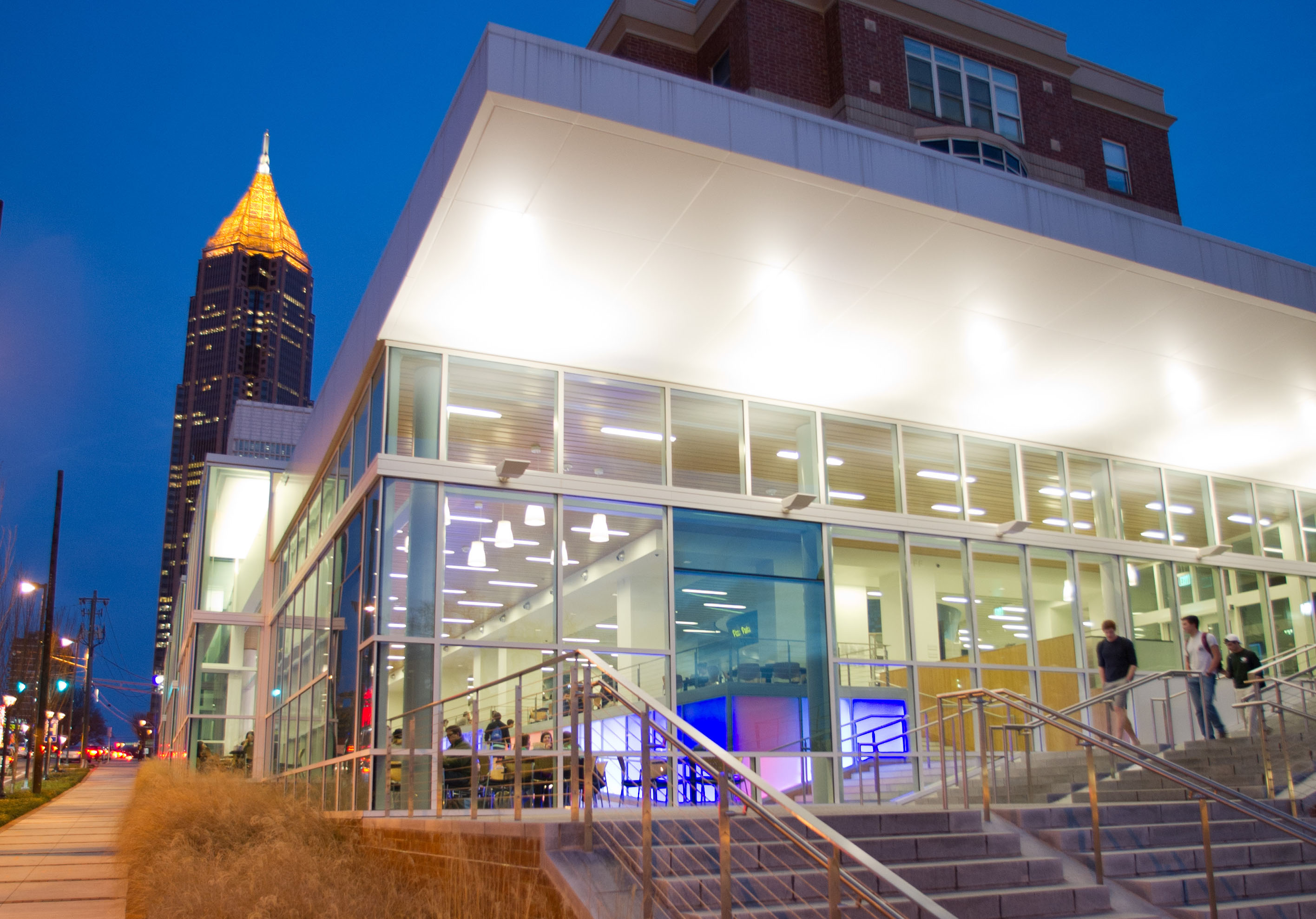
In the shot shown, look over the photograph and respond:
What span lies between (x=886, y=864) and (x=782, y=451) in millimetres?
8563

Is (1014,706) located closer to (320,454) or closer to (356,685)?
(356,685)

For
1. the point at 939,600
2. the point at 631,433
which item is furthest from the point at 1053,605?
the point at 631,433

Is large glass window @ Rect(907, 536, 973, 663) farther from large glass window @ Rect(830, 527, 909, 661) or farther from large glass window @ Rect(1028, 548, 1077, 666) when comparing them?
large glass window @ Rect(1028, 548, 1077, 666)

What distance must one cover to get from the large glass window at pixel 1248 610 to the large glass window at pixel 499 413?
13.0 metres

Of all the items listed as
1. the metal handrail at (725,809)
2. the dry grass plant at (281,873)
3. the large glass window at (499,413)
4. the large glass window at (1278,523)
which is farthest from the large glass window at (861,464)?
the large glass window at (1278,523)

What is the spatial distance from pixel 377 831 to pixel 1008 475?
474 inches

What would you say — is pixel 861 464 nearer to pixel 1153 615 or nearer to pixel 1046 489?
pixel 1046 489

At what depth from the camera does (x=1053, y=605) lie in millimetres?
17078

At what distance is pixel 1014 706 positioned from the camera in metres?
8.98

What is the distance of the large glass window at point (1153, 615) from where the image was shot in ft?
58.9

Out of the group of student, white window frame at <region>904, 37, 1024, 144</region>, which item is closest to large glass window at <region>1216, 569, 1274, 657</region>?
the group of student

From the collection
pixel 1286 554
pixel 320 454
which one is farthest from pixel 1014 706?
pixel 1286 554

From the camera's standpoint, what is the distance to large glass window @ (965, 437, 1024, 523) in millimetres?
17125

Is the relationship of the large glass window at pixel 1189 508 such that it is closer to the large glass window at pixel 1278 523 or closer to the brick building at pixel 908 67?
the large glass window at pixel 1278 523
